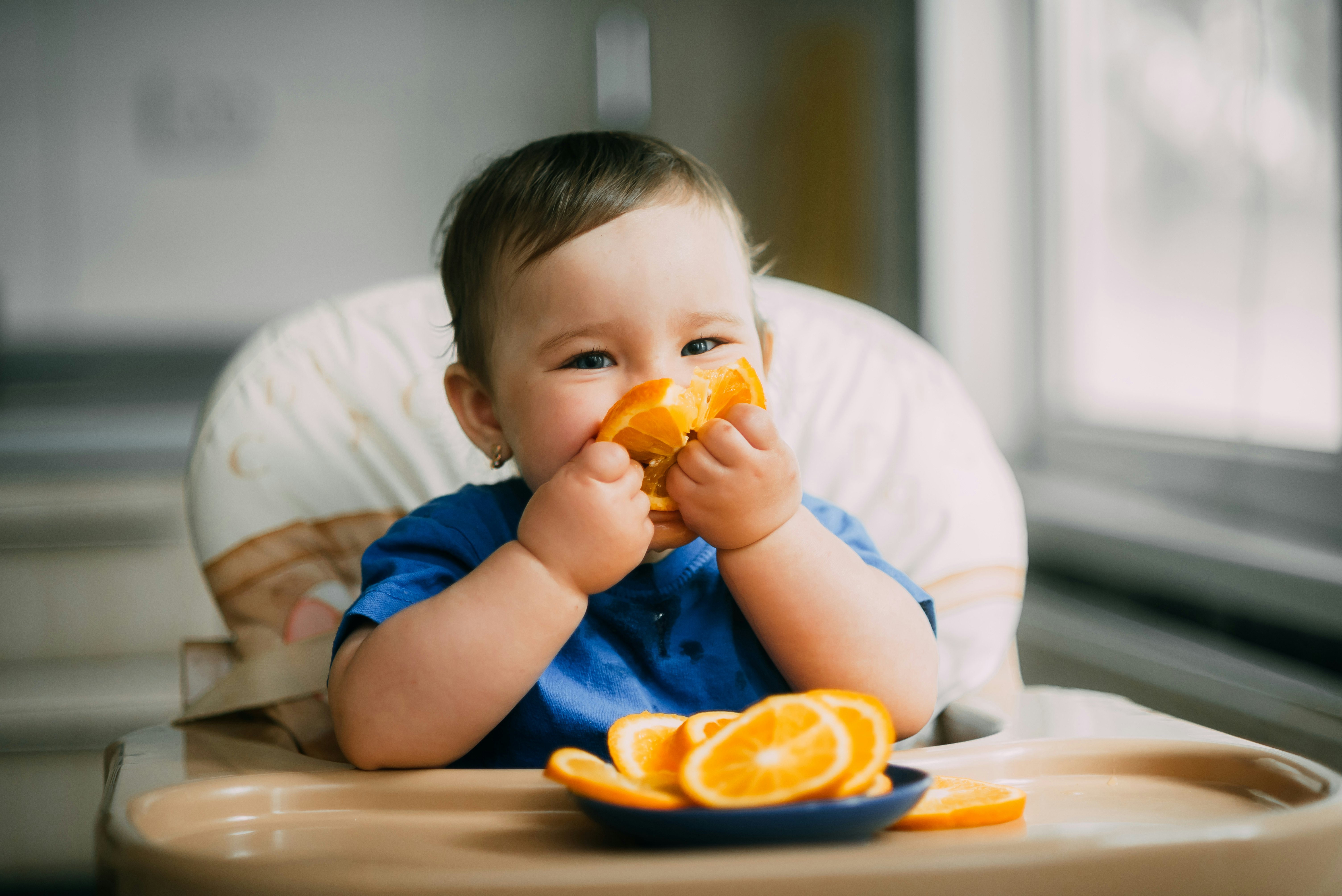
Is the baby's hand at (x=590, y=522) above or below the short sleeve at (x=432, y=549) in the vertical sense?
above

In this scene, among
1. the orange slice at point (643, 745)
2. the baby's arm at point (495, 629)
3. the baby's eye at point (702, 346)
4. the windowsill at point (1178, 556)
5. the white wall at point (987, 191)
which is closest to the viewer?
the orange slice at point (643, 745)

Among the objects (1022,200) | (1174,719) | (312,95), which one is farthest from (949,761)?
(312,95)

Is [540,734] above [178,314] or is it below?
below

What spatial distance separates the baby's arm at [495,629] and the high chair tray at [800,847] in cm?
4

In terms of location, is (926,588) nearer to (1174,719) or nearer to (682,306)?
(1174,719)

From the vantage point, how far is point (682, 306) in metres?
0.72

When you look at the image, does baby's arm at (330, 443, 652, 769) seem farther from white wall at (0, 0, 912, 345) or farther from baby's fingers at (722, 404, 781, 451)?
white wall at (0, 0, 912, 345)

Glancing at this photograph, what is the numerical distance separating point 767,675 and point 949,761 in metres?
0.22

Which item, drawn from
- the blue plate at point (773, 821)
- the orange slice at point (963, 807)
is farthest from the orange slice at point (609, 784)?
the orange slice at point (963, 807)

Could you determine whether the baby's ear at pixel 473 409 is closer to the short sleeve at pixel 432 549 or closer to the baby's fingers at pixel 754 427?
the short sleeve at pixel 432 549

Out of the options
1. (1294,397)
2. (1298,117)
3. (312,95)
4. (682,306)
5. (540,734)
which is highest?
(312,95)

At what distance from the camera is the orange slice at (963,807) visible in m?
0.48

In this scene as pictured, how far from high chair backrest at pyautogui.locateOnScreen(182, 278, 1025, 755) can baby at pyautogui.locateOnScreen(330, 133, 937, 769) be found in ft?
0.52

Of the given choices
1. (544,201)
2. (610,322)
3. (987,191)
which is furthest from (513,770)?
(987,191)
